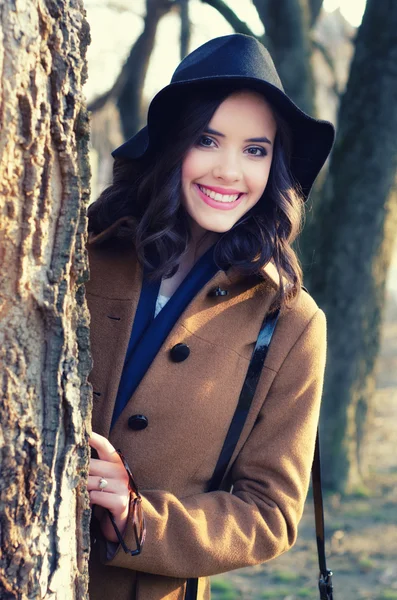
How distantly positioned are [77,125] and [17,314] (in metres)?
0.42

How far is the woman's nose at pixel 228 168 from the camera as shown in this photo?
230cm

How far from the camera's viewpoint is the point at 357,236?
19.1 ft

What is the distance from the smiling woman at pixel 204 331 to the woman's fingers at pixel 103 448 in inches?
2.2

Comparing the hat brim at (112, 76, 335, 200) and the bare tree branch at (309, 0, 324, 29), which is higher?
the bare tree branch at (309, 0, 324, 29)

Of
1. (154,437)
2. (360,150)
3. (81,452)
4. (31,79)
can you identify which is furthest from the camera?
(360,150)

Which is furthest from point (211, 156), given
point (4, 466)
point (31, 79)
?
point (4, 466)

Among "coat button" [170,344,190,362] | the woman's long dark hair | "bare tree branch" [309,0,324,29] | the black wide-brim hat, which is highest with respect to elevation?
"bare tree branch" [309,0,324,29]

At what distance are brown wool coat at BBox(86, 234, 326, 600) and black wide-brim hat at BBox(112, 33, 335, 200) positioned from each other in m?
0.45

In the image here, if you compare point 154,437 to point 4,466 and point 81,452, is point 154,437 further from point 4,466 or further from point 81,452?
point 4,466

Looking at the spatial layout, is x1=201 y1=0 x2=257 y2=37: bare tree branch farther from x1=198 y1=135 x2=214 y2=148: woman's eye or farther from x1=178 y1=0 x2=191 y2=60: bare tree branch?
x1=198 y1=135 x2=214 y2=148: woman's eye

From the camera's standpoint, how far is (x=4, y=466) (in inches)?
59.6

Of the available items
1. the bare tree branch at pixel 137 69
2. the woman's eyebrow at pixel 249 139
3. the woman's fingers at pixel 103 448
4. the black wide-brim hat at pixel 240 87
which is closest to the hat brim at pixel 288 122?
the black wide-brim hat at pixel 240 87

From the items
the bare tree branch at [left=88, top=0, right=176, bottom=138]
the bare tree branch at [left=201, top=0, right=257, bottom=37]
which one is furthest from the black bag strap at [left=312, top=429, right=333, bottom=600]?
the bare tree branch at [left=88, top=0, right=176, bottom=138]

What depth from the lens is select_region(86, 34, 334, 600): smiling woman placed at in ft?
7.04
